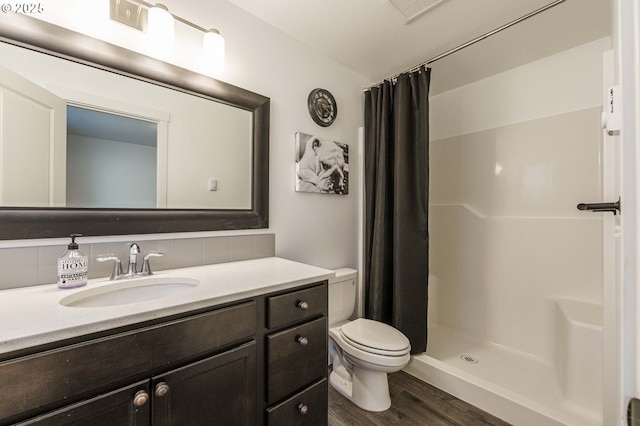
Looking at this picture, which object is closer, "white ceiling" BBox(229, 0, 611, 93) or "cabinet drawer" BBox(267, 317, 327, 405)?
"cabinet drawer" BBox(267, 317, 327, 405)

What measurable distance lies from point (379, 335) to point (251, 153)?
1287mm

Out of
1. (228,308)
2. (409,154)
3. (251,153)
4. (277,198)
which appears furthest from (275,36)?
(228,308)

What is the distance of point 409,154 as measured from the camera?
1.84m

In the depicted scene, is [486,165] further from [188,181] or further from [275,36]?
[188,181]

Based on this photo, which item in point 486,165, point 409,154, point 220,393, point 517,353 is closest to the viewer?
point 220,393

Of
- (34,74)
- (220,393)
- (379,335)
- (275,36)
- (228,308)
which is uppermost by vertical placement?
(275,36)

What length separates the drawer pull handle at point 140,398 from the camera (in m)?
0.69

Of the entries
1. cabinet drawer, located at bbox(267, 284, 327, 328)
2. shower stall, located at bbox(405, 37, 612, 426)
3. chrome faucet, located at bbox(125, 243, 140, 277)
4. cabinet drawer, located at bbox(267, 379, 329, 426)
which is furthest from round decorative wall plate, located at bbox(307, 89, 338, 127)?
cabinet drawer, located at bbox(267, 379, 329, 426)

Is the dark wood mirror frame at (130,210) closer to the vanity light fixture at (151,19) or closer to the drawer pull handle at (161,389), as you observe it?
the vanity light fixture at (151,19)

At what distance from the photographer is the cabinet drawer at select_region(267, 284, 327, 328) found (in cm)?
99

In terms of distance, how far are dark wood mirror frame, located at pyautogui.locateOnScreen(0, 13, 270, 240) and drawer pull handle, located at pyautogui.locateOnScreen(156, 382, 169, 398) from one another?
2.19 feet

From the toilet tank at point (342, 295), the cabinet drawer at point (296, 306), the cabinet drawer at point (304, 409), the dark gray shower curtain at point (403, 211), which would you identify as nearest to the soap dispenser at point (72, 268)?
the cabinet drawer at point (296, 306)

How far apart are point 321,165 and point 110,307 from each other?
1396 millimetres

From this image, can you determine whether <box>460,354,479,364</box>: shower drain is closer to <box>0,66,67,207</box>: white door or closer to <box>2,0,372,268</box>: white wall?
<box>2,0,372,268</box>: white wall
